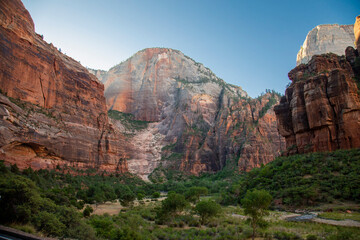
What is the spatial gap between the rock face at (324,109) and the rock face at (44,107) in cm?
4389

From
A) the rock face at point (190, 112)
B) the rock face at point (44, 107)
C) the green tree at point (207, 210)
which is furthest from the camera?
the rock face at point (190, 112)

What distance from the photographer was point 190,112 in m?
108

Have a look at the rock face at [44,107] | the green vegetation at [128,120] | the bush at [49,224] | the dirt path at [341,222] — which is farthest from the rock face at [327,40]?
the bush at [49,224]

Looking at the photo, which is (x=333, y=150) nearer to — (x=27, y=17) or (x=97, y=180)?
(x=97, y=180)

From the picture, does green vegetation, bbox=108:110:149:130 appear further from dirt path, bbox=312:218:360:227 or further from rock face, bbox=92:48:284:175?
dirt path, bbox=312:218:360:227

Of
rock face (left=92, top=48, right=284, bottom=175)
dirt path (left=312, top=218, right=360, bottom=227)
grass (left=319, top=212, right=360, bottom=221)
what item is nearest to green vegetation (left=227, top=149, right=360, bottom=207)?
grass (left=319, top=212, right=360, bottom=221)

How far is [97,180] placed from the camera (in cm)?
5538

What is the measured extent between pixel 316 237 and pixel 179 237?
428 inches

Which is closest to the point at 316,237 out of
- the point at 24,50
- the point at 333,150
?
the point at 333,150

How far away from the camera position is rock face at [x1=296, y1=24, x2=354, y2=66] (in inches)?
4739

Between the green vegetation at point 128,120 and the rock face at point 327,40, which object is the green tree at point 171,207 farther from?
the rock face at point 327,40

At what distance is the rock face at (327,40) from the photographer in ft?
395

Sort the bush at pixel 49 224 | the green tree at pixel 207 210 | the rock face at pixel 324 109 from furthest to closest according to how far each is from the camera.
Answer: the rock face at pixel 324 109, the green tree at pixel 207 210, the bush at pixel 49 224

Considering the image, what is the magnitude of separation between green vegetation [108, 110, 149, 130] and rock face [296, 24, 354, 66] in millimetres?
89623
